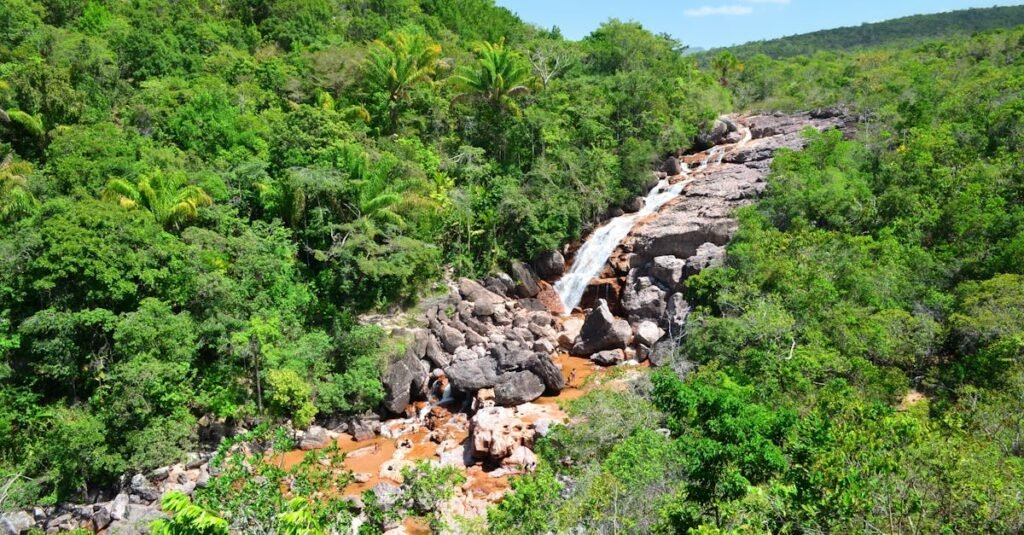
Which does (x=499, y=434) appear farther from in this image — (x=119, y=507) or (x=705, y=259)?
(x=705, y=259)

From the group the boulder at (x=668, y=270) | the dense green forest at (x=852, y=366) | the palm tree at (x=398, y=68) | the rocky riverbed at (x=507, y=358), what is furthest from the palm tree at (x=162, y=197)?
the boulder at (x=668, y=270)

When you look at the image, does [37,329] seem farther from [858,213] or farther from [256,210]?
[858,213]

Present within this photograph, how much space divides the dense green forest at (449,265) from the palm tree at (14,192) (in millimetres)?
112

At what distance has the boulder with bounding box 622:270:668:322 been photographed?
24.2 metres

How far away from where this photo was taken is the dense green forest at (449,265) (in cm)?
986

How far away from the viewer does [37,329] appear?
49.7ft

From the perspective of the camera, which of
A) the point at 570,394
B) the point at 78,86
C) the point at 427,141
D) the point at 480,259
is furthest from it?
the point at 427,141

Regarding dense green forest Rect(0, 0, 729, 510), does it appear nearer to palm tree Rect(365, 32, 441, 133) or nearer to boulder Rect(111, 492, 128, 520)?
palm tree Rect(365, 32, 441, 133)

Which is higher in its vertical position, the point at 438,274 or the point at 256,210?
the point at 256,210

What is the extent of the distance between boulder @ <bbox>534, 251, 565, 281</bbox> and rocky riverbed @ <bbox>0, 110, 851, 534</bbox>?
47mm

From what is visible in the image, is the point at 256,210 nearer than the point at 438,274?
Yes

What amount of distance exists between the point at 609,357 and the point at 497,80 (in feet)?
46.7

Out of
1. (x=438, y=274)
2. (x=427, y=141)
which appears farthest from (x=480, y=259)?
(x=427, y=141)

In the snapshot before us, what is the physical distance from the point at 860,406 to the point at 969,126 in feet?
70.3
